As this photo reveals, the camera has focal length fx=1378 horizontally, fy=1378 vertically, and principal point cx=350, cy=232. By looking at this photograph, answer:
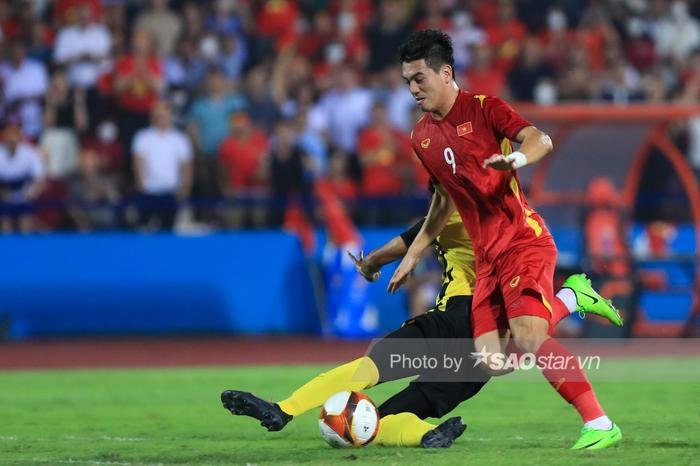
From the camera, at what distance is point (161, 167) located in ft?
58.8

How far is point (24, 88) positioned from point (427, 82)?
12.2m

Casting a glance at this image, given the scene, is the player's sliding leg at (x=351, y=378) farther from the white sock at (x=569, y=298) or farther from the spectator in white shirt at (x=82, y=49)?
the spectator in white shirt at (x=82, y=49)

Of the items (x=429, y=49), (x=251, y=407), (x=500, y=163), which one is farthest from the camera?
(x=429, y=49)

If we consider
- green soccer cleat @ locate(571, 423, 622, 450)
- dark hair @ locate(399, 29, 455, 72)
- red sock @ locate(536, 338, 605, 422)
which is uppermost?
dark hair @ locate(399, 29, 455, 72)

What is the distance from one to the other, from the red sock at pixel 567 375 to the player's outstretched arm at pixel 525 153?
107 cm

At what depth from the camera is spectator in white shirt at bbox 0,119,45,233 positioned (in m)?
17.7

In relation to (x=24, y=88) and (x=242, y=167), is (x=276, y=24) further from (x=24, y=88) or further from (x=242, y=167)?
(x=24, y=88)

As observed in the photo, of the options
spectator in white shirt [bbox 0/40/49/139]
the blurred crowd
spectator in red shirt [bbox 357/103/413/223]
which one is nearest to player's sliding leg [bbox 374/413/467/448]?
the blurred crowd

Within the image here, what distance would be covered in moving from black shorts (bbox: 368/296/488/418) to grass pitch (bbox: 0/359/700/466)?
0.30 m

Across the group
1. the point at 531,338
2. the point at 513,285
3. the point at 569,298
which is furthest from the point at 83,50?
the point at 531,338

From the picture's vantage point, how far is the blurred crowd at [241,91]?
1800cm

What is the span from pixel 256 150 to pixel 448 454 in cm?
1089

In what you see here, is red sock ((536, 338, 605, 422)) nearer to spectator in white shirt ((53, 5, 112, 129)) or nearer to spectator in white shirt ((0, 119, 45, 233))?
spectator in white shirt ((0, 119, 45, 233))

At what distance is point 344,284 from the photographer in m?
17.7
